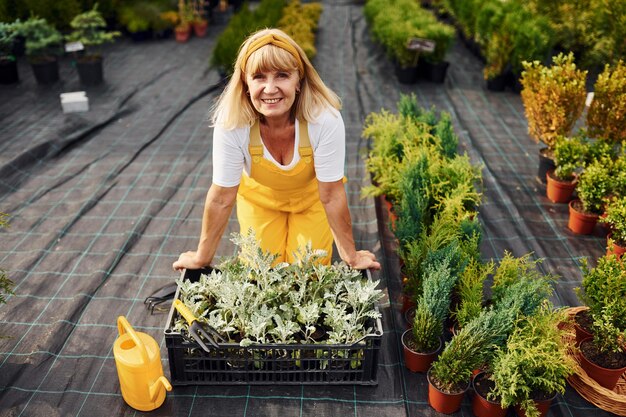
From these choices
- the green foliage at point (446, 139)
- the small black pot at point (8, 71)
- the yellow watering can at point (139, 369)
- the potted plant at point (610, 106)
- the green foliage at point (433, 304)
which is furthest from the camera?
the small black pot at point (8, 71)

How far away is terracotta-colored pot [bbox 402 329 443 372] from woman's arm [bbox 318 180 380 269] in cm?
48

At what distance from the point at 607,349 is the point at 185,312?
224cm

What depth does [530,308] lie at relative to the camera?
8.67 ft

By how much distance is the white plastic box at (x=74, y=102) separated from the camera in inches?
251

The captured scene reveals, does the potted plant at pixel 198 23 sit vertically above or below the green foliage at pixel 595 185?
below

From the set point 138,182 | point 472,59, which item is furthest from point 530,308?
point 472,59

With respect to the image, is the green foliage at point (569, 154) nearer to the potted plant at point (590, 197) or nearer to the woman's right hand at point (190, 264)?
the potted plant at point (590, 197)

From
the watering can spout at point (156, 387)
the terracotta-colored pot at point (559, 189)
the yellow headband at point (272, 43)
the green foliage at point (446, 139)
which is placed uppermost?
the yellow headband at point (272, 43)

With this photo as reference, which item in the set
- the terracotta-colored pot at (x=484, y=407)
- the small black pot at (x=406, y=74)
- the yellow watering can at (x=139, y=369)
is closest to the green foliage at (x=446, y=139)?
the terracotta-colored pot at (x=484, y=407)

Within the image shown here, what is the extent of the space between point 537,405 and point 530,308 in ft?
1.57

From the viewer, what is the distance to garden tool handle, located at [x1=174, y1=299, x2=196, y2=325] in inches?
103

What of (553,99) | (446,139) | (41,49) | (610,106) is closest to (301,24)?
(41,49)

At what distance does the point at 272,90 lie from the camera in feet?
8.99

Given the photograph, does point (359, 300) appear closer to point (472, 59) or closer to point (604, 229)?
point (604, 229)
